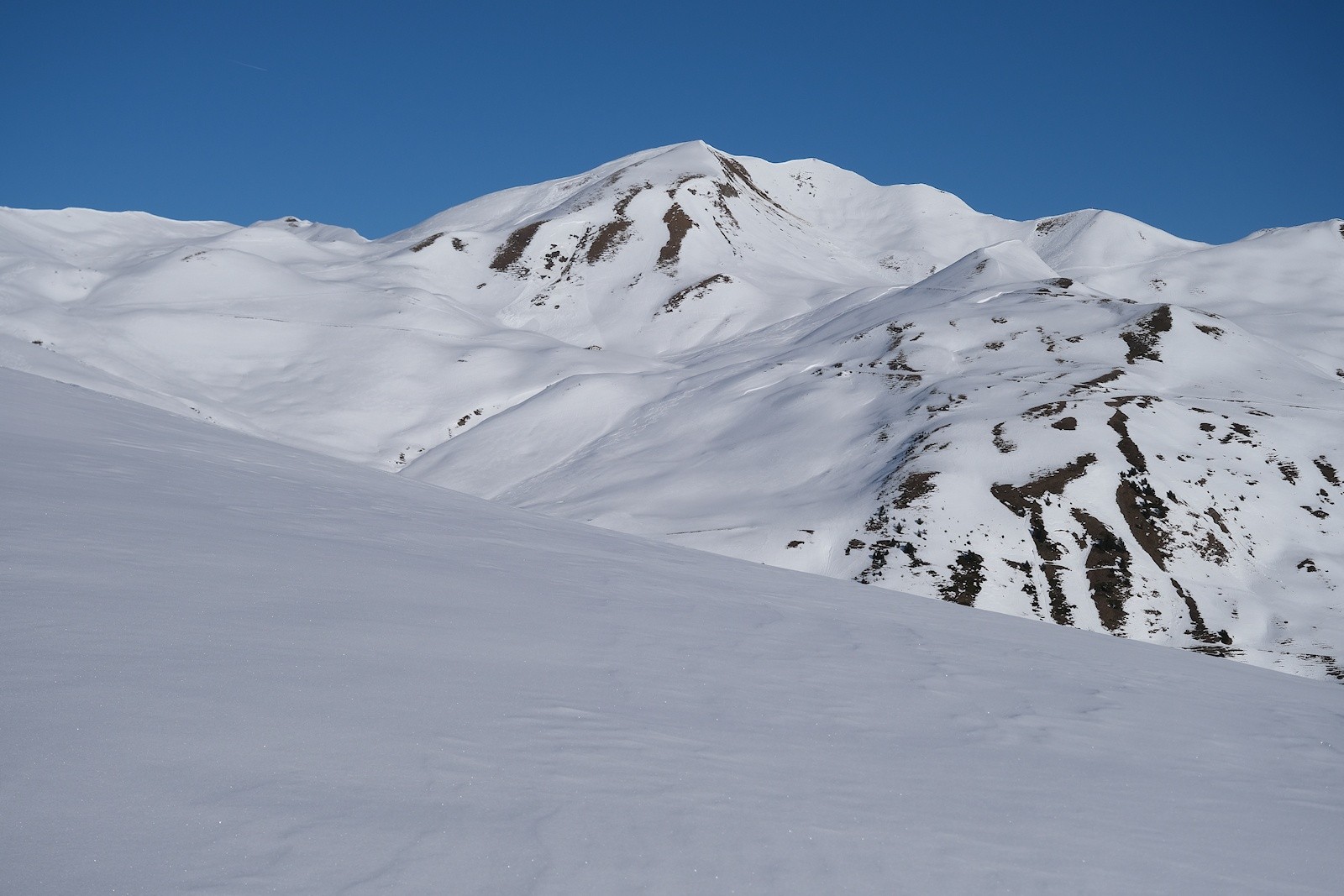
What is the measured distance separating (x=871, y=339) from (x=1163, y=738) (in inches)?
1581

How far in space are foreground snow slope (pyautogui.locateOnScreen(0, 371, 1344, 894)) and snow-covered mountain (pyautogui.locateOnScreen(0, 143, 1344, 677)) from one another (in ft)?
65.0

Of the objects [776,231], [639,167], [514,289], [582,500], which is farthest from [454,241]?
[582,500]

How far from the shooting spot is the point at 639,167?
9281 cm

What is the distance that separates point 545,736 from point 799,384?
37.4 m

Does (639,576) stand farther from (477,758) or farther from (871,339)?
(871,339)

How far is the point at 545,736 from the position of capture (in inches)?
165

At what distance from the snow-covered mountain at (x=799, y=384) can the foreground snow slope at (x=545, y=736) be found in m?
19.8

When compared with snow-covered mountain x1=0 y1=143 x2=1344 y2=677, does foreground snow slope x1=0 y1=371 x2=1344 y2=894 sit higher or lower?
lower

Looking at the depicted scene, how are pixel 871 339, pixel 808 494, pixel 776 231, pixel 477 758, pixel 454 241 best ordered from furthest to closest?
pixel 776 231 < pixel 454 241 < pixel 871 339 < pixel 808 494 < pixel 477 758

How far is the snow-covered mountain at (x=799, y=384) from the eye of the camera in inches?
1064

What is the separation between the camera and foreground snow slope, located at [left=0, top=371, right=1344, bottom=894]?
3.13 meters

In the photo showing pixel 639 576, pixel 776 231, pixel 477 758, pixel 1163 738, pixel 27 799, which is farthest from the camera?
pixel 776 231

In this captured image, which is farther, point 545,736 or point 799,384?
point 799,384

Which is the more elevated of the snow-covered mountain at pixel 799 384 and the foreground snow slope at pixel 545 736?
the snow-covered mountain at pixel 799 384
